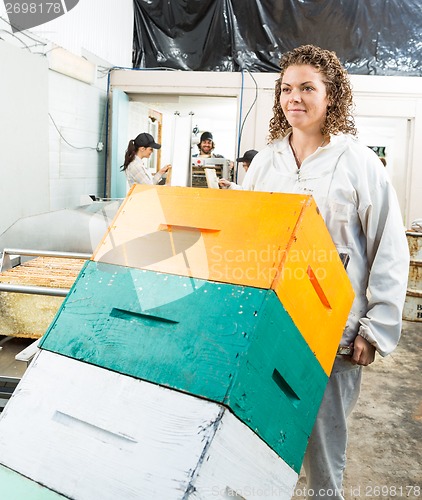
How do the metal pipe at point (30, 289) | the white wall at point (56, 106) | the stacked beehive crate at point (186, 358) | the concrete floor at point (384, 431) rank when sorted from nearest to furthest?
1. the stacked beehive crate at point (186, 358)
2. the metal pipe at point (30, 289)
3. the concrete floor at point (384, 431)
4. the white wall at point (56, 106)

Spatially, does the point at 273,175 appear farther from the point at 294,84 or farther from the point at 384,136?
the point at 384,136

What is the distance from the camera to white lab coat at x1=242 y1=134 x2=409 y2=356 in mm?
1200

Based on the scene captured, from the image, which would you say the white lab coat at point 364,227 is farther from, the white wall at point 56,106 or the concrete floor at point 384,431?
the white wall at point 56,106

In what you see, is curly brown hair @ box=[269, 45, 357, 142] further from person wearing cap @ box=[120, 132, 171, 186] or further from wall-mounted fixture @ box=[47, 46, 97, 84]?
wall-mounted fixture @ box=[47, 46, 97, 84]

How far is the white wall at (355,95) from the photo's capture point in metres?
5.21

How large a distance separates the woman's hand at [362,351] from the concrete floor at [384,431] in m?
0.90

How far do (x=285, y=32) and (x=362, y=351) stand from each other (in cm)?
490

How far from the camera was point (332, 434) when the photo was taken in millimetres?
1277

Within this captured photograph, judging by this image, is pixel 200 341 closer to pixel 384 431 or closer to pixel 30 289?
pixel 30 289

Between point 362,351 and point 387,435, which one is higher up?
point 362,351

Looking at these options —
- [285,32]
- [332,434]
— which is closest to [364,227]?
[332,434]

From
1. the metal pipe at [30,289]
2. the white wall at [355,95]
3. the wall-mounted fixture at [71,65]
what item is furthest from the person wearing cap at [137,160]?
the metal pipe at [30,289]

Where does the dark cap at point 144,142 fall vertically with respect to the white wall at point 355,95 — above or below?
below

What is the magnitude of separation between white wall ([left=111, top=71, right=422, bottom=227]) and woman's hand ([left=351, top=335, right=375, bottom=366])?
14.4 feet
